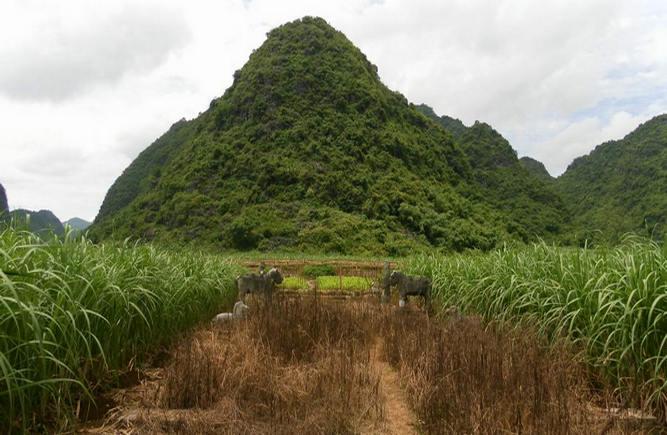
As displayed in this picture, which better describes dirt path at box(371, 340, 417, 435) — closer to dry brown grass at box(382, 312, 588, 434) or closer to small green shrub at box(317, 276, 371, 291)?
dry brown grass at box(382, 312, 588, 434)

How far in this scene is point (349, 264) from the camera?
1881cm

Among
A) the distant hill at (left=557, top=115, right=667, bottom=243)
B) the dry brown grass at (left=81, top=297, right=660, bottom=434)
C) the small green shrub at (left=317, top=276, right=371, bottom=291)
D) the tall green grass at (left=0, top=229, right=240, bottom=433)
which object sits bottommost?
the small green shrub at (left=317, top=276, right=371, bottom=291)

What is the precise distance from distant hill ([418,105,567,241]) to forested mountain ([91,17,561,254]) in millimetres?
123

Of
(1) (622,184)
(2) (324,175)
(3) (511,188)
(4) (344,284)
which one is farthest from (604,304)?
(3) (511,188)

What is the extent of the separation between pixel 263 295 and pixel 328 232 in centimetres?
2278

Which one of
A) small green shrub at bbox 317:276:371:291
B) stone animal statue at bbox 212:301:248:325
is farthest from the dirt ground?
small green shrub at bbox 317:276:371:291

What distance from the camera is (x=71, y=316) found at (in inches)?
114

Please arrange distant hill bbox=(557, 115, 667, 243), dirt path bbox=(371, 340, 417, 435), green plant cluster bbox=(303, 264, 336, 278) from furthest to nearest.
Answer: distant hill bbox=(557, 115, 667, 243) → green plant cluster bbox=(303, 264, 336, 278) → dirt path bbox=(371, 340, 417, 435)

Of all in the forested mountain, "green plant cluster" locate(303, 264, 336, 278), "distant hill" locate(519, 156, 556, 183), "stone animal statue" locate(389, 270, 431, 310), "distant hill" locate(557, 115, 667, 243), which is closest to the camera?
"stone animal statue" locate(389, 270, 431, 310)

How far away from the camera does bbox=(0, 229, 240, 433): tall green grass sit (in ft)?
8.42

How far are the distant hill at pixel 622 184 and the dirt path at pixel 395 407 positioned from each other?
2798 centimetres

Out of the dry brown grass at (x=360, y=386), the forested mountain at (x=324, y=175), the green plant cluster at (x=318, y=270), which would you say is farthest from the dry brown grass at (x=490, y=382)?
the forested mountain at (x=324, y=175)

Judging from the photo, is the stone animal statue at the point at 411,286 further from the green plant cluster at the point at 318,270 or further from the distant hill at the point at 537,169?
the distant hill at the point at 537,169

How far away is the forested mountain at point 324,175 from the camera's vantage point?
32125 millimetres
